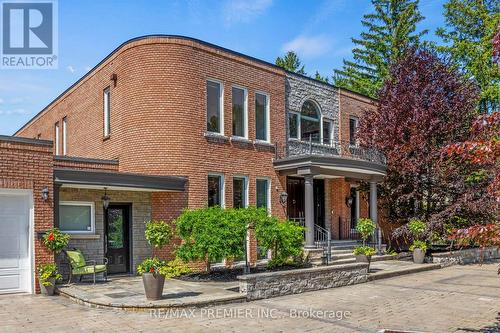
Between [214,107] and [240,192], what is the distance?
3.04 meters

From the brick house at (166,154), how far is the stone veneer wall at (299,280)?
108 inches

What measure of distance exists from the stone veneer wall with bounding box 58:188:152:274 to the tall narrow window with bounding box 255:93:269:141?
15.6ft

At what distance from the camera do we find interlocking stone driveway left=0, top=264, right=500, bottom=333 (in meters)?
7.96

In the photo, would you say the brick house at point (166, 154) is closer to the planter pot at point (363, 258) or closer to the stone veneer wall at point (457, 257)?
the planter pot at point (363, 258)

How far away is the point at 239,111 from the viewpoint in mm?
16500

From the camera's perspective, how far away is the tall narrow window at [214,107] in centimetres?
1557

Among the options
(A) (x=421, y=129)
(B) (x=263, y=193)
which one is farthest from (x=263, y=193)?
(A) (x=421, y=129)

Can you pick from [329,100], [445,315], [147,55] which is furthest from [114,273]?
[329,100]

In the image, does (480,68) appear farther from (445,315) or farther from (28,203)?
(28,203)

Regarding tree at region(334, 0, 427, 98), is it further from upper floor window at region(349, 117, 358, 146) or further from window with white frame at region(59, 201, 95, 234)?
window with white frame at region(59, 201, 95, 234)

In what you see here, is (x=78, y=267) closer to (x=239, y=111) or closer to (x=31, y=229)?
(x=31, y=229)

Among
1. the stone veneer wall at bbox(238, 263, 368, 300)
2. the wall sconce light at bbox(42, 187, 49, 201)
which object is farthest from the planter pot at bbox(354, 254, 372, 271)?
the wall sconce light at bbox(42, 187, 49, 201)

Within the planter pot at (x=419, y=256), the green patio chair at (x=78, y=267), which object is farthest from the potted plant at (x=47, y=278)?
the planter pot at (x=419, y=256)

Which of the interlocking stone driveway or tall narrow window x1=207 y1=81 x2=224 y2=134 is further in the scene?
tall narrow window x1=207 y1=81 x2=224 y2=134
